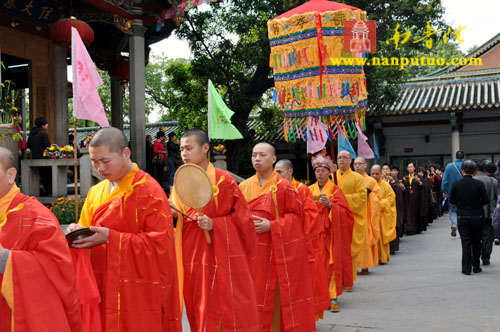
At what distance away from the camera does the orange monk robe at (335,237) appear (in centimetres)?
634

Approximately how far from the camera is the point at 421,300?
6.50m

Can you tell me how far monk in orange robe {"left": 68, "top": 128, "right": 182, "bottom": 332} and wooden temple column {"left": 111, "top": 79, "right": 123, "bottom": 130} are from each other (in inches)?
441

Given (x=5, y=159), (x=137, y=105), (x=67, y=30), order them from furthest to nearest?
(x=137, y=105) → (x=67, y=30) → (x=5, y=159)

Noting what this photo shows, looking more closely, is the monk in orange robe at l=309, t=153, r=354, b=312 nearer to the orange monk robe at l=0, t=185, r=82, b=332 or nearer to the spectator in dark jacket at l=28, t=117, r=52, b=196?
the orange monk robe at l=0, t=185, r=82, b=332

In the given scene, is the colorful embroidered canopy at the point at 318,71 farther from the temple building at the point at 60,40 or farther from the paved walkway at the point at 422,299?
the temple building at the point at 60,40

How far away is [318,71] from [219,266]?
13.8ft

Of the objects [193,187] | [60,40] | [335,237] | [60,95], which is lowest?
[335,237]

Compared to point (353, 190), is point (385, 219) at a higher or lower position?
lower

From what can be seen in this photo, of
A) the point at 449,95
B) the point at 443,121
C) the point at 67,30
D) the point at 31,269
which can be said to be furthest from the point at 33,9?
the point at 449,95

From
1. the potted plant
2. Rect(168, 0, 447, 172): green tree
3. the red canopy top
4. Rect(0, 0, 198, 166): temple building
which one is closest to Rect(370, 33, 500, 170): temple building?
Rect(168, 0, 447, 172): green tree

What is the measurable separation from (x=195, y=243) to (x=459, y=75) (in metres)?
21.3

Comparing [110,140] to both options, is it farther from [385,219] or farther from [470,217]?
[385,219]

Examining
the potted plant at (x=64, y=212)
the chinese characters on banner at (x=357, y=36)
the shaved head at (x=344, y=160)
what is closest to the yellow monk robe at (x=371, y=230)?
the shaved head at (x=344, y=160)

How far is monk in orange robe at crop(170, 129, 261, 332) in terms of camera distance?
149 inches
